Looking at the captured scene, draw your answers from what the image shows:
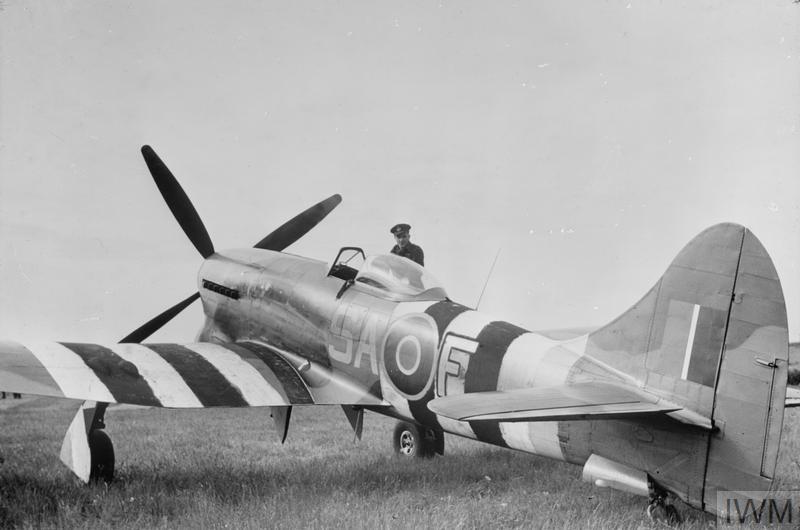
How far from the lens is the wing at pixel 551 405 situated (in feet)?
10.9

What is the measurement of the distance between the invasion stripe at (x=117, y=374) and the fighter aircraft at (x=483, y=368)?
16 mm

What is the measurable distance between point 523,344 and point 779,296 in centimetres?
171

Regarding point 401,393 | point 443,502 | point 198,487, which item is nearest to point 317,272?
point 401,393

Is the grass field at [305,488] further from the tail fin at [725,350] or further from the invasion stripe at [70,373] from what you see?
the invasion stripe at [70,373]

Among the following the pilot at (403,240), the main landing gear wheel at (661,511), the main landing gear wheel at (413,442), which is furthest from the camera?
the pilot at (403,240)

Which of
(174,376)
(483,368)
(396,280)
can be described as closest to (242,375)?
(174,376)

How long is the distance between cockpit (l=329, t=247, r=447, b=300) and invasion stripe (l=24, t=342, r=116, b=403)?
237 centimetres

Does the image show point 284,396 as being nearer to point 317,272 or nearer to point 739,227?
point 317,272

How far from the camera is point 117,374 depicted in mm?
5406

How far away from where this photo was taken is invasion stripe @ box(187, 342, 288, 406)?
18.8 ft

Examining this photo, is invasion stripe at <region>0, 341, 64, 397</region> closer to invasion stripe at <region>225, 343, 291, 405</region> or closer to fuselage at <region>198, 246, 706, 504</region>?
invasion stripe at <region>225, 343, 291, 405</region>

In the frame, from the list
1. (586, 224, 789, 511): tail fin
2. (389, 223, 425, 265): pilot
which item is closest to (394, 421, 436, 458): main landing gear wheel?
(389, 223, 425, 265): pilot

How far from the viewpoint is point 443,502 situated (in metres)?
4.61
